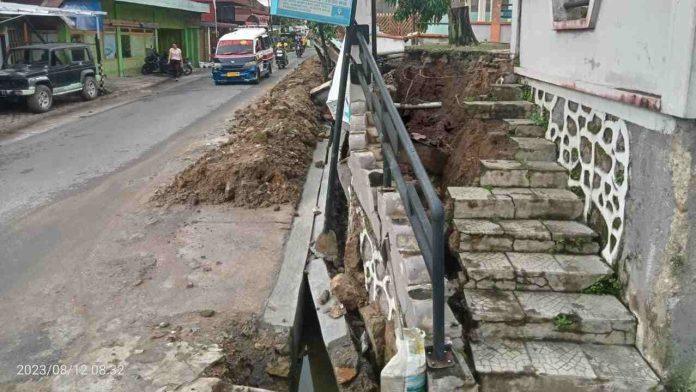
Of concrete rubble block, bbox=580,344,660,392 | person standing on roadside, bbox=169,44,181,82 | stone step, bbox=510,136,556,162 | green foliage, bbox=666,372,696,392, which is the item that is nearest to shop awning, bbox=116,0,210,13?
person standing on roadside, bbox=169,44,181,82

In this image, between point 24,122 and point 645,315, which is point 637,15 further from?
point 24,122

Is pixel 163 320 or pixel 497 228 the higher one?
pixel 497 228

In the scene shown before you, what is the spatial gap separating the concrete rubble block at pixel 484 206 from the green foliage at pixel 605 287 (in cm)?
87

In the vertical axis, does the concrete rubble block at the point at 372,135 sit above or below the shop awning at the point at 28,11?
below

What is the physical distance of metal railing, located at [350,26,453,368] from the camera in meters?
2.87

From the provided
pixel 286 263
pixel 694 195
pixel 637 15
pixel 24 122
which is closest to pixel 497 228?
pixel 694 195

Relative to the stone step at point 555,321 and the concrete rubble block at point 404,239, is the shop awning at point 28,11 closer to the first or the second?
the concrete rubble block at point 404,239

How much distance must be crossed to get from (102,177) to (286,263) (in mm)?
4740

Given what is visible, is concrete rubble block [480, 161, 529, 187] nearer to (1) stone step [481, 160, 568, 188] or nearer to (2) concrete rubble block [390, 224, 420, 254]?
(1) stone step [481, 160, 568, 188]

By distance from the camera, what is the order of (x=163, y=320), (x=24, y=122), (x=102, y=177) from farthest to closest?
1. (x=24, y=122)
2. (x=102, y=177)
3. (x=163, y=320)

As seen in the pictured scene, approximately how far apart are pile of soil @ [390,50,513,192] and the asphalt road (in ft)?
6.47

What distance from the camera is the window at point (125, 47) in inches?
1042

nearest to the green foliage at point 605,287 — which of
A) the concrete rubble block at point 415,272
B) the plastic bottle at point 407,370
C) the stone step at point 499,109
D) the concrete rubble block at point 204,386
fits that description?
the concrete rubble block at point 415,272

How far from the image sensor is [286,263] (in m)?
5.61
